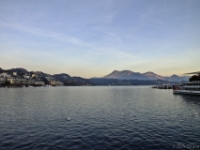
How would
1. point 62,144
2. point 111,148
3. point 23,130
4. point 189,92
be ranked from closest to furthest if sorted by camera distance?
point 111,148, point 62,144, point 23,130, point 189,92

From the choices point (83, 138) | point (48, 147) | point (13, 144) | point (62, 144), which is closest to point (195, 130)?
point (83, 138)

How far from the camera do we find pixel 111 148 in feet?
72.7

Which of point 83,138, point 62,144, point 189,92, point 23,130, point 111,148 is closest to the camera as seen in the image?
point 111,148

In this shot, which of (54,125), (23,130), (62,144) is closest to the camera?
(62,144)

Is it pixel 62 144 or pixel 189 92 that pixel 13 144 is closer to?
pixel 62 144

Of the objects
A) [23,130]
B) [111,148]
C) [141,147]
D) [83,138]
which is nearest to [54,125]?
[23,130]

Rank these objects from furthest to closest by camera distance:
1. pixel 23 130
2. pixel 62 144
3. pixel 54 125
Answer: pixel 54 125
pixel 23 130
pixel 62 144

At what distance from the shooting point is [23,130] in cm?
3027

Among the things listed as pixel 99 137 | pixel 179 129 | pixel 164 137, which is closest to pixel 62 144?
pixel 99 137

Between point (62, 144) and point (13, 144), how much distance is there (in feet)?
24.1

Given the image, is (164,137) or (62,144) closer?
(62,144)

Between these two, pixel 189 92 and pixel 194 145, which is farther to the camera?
pixel 189 92

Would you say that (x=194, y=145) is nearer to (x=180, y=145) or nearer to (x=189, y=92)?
(x=180, y=145)

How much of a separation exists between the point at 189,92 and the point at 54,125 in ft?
369
